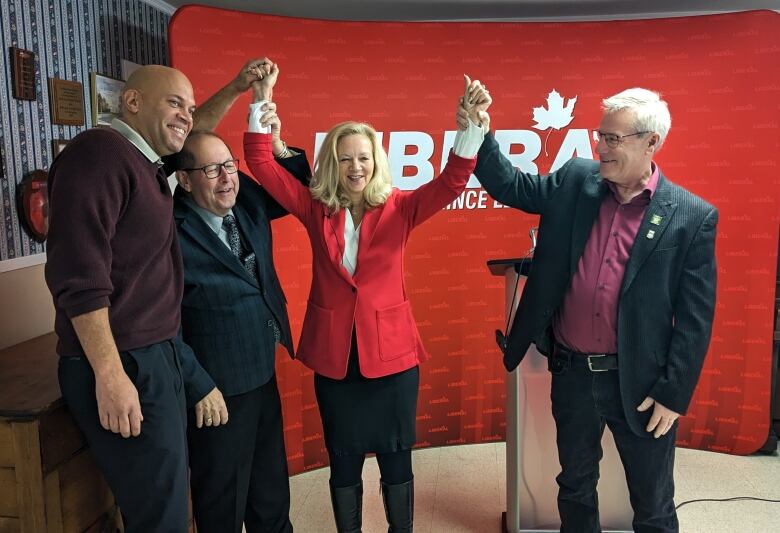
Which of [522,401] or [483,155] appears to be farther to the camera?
[522,401]

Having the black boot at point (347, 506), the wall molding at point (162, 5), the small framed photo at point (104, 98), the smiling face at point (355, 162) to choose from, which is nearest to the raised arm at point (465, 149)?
the smiling face at point (355, 162)

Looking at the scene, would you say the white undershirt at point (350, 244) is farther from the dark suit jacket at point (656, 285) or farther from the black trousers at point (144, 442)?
the black trousers at point (144, 442)

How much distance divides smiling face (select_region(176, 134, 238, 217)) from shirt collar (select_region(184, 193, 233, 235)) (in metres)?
0.01

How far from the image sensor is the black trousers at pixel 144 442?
1595mm

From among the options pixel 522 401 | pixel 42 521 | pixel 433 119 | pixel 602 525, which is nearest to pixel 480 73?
pixel 433 119

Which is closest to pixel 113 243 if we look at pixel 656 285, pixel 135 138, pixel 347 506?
pixel 135 138

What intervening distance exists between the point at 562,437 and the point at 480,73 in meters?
2.20

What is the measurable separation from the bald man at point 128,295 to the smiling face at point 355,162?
0.57m

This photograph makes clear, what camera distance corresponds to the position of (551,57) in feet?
12.0

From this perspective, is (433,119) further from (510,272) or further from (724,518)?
(724,518)

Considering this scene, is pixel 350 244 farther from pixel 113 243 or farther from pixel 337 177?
pixel 113 243

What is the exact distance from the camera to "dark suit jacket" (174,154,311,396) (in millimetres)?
1979

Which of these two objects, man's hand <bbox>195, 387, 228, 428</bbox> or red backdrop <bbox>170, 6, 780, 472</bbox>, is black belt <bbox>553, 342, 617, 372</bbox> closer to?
man's hand <bbox>195, 387, 228, 428</bbox>

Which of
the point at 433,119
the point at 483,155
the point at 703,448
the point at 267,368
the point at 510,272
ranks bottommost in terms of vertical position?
the point at 703,448
